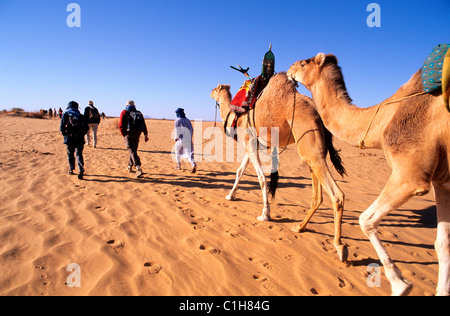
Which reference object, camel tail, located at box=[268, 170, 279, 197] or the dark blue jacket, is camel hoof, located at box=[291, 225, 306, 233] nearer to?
camel tail, located at box=[268, 170, 279, 197]

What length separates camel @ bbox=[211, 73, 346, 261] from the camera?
323cm

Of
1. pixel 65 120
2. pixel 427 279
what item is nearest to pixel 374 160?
pixel 427 279

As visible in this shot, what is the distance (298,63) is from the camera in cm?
307

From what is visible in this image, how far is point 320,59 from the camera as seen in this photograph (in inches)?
110

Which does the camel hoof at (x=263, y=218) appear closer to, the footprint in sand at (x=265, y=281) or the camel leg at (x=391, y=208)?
the footprint in sand at (x=265, y=281)

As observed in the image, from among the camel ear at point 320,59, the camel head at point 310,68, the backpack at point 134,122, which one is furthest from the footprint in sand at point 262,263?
the backpack at point 134,122

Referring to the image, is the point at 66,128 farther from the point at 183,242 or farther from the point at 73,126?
the point at 183,242

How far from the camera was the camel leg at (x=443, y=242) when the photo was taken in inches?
87.7

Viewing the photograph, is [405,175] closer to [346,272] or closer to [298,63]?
[346,272]

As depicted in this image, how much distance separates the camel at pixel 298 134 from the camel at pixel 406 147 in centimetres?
84

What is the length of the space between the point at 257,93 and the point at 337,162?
1.95m

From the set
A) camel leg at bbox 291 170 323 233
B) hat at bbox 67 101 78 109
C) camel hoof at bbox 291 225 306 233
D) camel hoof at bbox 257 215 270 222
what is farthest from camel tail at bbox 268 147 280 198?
hat at bbox 67 101 78 109

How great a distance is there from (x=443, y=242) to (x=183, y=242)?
2923mm

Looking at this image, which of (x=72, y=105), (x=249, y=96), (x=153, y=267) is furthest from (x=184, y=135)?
(x=153, y=267)
